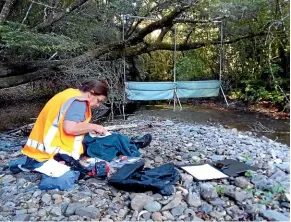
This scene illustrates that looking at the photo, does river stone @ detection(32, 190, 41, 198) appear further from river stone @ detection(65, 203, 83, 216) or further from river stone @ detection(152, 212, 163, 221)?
river stone @ detection(152, 212, 163, 221)

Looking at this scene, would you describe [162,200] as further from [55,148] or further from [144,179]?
[55,148]

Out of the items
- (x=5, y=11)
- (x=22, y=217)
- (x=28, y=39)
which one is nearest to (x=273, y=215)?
(x=22, y=217)

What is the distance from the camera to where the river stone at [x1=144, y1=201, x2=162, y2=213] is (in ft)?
7.50

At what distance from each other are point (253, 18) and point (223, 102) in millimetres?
2363

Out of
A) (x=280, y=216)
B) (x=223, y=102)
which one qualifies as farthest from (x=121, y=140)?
(x=223, y=102)

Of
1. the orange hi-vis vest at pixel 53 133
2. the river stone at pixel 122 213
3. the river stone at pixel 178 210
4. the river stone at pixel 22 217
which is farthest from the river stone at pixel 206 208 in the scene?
the orange hi-vis vest at pixel 53 133

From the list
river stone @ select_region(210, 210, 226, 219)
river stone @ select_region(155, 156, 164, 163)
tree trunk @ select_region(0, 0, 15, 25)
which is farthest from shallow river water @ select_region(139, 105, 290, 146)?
tree trunk @ select_region(0, 0, 15, 25)

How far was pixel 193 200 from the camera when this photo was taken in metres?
2.40

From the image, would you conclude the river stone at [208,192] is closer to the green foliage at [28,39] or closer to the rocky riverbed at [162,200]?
the rocky riverbed at [162,200]

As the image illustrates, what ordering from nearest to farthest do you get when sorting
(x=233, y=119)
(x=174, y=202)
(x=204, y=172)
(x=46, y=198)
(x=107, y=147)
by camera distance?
(x=174, y=202), (x=46, y=198), (x=204, y=172), (x=107, y=147), (x=233, y=119)

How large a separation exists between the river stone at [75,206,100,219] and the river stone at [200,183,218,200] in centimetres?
77

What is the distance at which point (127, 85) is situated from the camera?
7.40 metres

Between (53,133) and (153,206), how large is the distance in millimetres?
1131

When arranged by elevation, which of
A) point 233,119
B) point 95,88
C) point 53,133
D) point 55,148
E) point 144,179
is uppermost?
point 95,88
